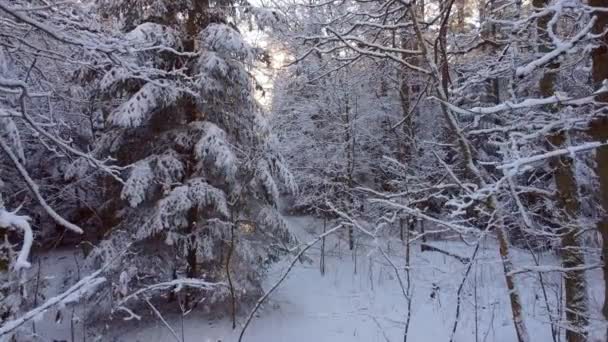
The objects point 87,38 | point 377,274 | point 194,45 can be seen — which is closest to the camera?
point 87,38

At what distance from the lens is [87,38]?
296 centimetres

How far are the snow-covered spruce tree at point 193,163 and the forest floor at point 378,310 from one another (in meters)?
0.65

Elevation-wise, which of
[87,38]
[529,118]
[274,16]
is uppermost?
[274,16]

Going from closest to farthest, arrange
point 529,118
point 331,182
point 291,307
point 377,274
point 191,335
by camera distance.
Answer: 1. point 529,118
2. point 191,335
3. point 291,307
4. point 377,274
5. point 331,182

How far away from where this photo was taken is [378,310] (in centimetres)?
805

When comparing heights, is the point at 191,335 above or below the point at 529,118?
below

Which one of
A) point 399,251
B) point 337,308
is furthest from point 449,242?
point 337,308

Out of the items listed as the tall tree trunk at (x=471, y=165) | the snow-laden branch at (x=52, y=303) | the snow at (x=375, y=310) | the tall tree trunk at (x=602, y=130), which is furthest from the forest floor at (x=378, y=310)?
the snow-laden branch at (x=52, y=303)

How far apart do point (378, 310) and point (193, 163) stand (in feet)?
13.9

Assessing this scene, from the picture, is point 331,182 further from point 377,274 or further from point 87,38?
point 87,38

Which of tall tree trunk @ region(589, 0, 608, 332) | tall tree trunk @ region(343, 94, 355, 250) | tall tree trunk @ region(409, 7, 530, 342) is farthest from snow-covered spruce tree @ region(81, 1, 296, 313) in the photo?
tall tree trunk @ region(589, 0, 608, 332)

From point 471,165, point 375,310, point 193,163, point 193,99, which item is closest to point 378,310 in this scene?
point 375,310

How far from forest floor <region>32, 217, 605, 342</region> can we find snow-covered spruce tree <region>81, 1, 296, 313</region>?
0.65 meters

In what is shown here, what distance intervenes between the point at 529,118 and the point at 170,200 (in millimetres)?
5074
